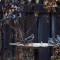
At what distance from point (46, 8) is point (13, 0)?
0.67 metres

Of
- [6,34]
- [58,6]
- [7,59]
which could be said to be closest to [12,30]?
[6,34]

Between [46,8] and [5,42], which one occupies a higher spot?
[46,8]

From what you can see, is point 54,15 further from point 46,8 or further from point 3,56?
point 3,56

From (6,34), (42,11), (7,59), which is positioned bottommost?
(7,59)

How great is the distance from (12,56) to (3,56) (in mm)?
189

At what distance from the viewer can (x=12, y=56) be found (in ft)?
23.0

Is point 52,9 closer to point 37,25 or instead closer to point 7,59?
point 37,25

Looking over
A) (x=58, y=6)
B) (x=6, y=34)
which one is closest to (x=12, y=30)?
(x=6, y=34)

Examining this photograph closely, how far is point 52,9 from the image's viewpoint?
701 cm

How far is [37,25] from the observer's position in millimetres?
7031

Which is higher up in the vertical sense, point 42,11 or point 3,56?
point 42,11

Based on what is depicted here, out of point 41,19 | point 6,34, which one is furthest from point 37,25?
point 6,34

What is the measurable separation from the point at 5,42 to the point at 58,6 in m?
1.28

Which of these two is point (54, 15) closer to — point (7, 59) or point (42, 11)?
point (42, 11)
